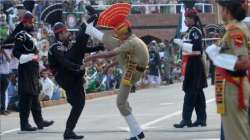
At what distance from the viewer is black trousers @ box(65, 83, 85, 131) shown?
1257 centimetres

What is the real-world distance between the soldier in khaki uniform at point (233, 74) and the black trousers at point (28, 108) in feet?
21.7

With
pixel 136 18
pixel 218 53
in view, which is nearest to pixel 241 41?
pixel 218 53

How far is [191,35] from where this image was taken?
13562 mm

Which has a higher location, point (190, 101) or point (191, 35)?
point (191, 35)

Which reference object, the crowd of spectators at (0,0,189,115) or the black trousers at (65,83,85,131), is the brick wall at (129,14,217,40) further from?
the black trousers at (65,83,85,131)

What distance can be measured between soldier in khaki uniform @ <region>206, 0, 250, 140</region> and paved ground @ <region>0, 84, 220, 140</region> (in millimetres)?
4091

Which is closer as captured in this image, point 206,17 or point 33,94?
point 33,94

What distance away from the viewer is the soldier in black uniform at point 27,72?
13.9 meters

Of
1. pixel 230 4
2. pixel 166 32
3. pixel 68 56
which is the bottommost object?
pixel 166 32

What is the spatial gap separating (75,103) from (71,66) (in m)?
0.62

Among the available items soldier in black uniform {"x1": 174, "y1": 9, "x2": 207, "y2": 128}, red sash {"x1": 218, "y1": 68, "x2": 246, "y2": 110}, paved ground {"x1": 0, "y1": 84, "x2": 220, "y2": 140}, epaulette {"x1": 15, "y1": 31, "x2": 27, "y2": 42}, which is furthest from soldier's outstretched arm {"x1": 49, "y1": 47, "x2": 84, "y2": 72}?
red sash {"x1": 218, "y1": 68, "x2": 246, "y2": 110}

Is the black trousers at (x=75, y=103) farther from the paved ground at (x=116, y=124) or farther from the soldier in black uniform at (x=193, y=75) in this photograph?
the soldier in black uniform at (x=193, y=75)

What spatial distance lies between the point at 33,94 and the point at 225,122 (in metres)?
6.70

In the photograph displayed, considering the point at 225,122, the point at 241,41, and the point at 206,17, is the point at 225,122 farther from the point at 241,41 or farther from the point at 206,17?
the point at 206,17
